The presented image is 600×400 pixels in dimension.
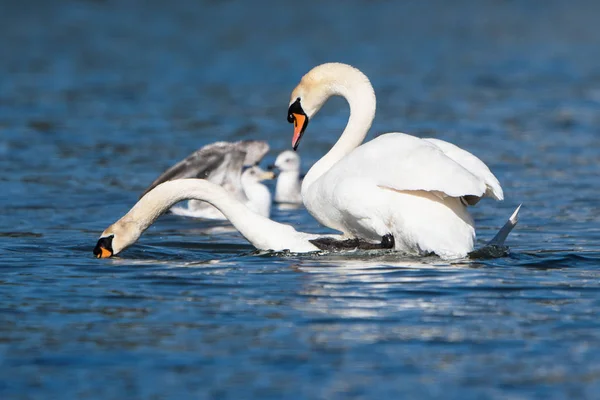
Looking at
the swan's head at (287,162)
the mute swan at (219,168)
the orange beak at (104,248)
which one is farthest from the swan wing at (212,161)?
the orange beak at (104,248)

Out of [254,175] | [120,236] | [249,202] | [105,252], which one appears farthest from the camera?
[254,175]

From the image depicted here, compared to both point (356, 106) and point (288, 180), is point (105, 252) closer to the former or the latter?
point (356, 106)

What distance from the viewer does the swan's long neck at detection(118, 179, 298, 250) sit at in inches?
408

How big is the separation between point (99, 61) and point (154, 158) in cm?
1317

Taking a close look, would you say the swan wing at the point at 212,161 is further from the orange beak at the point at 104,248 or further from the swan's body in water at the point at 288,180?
the orange beak at the point at 104,248

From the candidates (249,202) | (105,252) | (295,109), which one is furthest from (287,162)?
(105,252)

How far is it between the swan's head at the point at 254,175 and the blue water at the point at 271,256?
57cm

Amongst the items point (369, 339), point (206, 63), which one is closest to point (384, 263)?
point (369, 339)

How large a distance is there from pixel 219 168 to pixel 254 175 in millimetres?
1645

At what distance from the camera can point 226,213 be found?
10633mm

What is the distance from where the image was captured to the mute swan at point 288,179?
16438mm

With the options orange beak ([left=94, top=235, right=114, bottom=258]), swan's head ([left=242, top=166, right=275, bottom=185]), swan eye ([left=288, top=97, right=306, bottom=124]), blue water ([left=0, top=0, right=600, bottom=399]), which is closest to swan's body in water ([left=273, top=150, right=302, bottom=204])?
swan's head ([left=242, top=166, right=275, bottom=185])

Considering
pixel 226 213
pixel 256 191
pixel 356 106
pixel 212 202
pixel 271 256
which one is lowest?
pixel 271 256

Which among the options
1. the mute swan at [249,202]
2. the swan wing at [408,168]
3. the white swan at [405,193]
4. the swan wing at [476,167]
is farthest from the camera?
the mute swan at [249,202]
